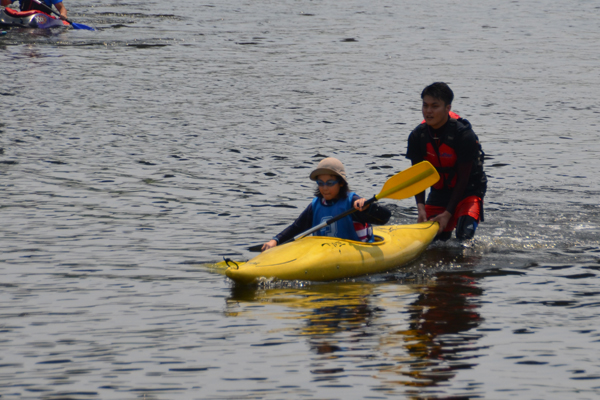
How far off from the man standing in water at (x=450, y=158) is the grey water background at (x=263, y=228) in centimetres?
33

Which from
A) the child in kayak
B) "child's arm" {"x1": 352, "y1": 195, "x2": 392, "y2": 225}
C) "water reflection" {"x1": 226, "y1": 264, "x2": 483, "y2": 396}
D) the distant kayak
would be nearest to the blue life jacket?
the child in kayak

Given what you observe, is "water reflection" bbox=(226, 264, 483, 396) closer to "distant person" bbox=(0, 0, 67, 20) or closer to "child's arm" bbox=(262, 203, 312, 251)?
"child's arm" bbox=(262, 203, 312, 251)

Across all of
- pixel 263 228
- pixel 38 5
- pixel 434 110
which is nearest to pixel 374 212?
pixel 434 110

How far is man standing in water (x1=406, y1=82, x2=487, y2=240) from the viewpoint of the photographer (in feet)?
21.3

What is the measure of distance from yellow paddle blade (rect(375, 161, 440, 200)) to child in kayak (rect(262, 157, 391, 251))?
1.09ft

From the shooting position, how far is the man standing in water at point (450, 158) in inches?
255

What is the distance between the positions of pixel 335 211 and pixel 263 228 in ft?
4.75

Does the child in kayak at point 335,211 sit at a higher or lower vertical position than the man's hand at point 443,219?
higher

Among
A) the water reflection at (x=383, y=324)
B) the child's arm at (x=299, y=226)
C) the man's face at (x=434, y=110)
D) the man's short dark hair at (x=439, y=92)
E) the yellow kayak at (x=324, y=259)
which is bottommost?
the water reflection at (x=383, y=324)

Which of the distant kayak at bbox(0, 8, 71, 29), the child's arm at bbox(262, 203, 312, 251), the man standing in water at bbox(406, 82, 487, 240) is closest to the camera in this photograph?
the child's arm at bbox(262, 203, 312, 251)

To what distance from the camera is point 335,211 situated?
6.26 metres

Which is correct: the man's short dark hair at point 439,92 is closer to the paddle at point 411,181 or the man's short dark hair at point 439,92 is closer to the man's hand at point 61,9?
the paddle at point 411,181

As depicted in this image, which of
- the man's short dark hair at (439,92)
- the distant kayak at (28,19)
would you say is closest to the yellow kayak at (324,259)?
the man's short dark hair at (439,92)

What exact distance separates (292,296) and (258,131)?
265 inches
